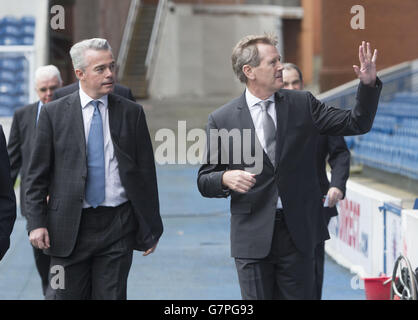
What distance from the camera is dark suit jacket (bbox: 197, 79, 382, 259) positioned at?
4.57 m

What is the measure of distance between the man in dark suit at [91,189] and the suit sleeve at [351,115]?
1.01 meters

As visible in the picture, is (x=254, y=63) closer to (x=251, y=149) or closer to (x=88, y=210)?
(x=251, y=149)

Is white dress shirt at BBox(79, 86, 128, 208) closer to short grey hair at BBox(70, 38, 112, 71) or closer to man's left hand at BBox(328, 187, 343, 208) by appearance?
short grey hair at BBox(70, 38, 112, 71)

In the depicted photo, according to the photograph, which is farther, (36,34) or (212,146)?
(36,34)

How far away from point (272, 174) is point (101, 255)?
3.48 ft

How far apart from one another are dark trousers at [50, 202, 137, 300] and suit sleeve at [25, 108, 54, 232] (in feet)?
0.82

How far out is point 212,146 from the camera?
15.5 feet

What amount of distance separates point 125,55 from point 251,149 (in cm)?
2932

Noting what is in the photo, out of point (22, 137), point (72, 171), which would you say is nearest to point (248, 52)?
point (72, 171)

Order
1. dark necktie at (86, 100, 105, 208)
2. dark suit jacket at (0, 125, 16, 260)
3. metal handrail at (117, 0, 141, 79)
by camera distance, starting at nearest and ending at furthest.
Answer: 1. dark suit jacket at (0, 125, 16, 260)
2. dark necktie at (86, 100, 105, 208)
3. metal handrail at (117, 0, 141, 79)

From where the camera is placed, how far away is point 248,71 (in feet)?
15.3

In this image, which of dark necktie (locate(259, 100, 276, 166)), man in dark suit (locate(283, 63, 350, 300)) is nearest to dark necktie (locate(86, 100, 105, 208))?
dark necktie (locate(259, 100, 276, 166))

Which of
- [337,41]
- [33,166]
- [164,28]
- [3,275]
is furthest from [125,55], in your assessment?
[33,166]

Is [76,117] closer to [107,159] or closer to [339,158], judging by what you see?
[107,159]
